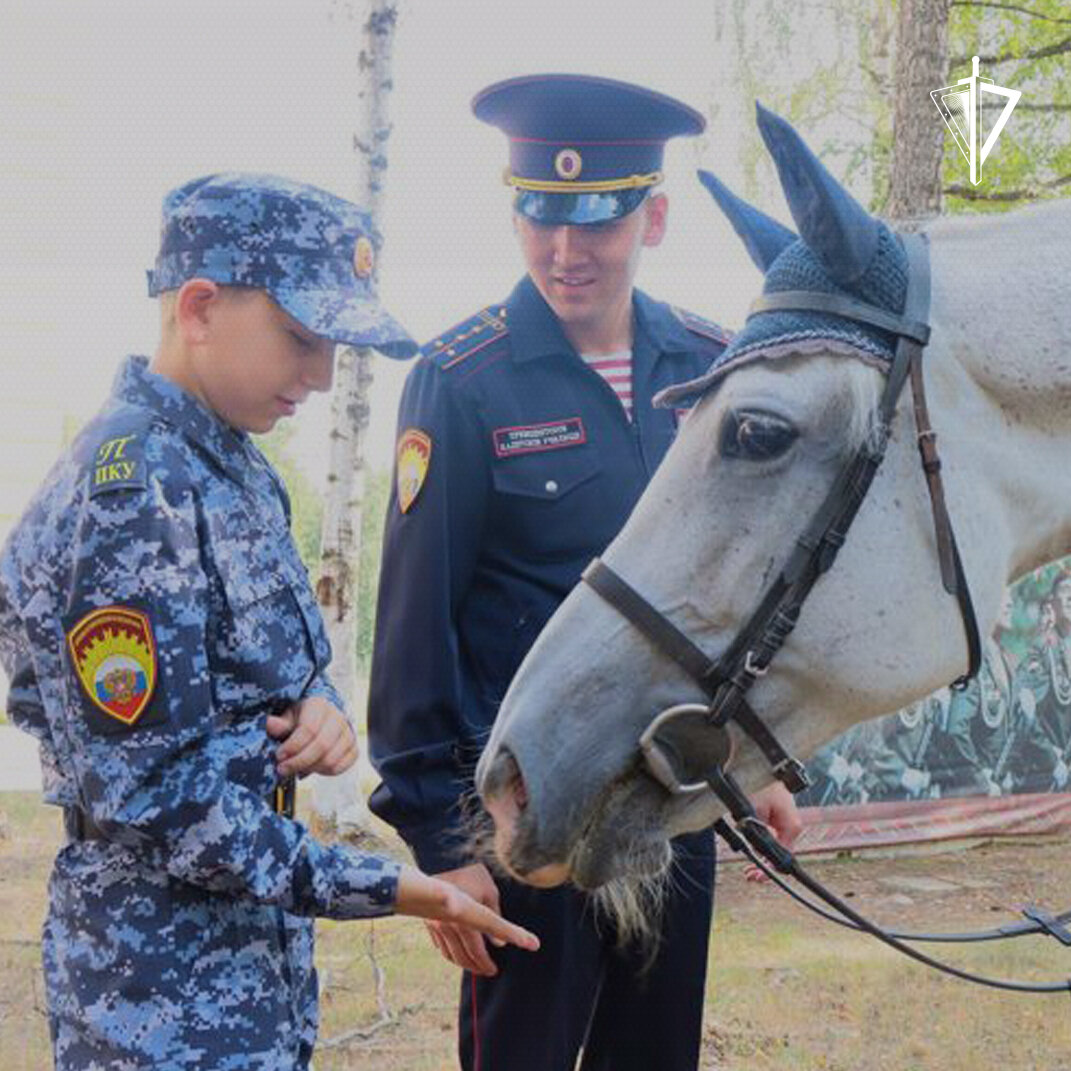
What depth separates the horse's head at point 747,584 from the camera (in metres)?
1.83

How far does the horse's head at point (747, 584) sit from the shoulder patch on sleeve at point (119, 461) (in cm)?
58

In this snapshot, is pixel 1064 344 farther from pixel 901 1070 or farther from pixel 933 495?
pixel 901 1070

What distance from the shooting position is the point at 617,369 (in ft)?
8.53

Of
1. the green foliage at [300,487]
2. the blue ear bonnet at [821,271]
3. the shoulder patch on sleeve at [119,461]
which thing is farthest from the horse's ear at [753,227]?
the green foliage at [300,487]

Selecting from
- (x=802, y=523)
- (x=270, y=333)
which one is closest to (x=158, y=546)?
(x=270, y=333)

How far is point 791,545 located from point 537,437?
0.73m

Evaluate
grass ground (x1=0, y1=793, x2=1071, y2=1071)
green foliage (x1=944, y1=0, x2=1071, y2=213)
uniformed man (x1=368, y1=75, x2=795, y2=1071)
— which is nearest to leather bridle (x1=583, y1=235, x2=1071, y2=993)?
uniformed man (x1=368, y1=75, x2=795, y2=1071)

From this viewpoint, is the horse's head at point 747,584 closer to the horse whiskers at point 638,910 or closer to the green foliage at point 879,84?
the horse whiskers at point 638,910

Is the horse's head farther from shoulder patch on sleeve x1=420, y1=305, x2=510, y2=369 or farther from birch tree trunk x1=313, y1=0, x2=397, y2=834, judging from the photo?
birch tree trunk x1=313, y1=0, x2=397, y2=834

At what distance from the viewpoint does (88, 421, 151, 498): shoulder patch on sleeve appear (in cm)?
173

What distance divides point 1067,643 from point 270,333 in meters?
8.06

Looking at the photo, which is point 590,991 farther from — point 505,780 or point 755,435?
point 755,435

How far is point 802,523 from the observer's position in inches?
72.4

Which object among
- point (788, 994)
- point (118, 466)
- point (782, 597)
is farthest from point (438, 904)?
point (788, 994)
